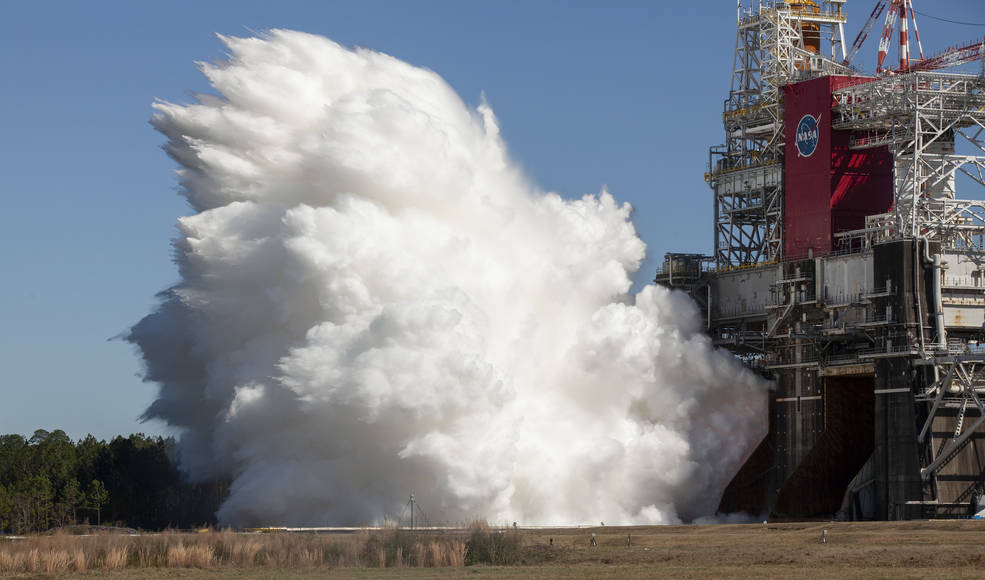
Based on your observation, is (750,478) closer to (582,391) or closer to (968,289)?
(582,391)

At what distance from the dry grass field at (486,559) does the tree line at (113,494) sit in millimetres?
36424

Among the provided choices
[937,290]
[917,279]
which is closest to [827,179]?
[917,279]

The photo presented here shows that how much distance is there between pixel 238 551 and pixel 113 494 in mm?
58852

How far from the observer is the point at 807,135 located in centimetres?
9562

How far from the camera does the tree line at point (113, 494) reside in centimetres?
11031

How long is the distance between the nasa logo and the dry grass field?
29.1m

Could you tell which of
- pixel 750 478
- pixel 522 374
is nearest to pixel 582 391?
pixel 522 374

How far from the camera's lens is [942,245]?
87.4 m

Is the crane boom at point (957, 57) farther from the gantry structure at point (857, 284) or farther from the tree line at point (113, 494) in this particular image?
the tree line at point (113, 494)

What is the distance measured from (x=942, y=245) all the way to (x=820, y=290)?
782cm

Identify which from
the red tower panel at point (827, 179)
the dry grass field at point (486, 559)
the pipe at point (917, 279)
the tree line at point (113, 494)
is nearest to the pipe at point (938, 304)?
the pipe at point (917, 279)

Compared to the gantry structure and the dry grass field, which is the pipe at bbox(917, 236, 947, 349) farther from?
the dry grass field

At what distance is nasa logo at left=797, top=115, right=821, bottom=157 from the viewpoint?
94938 millimetres

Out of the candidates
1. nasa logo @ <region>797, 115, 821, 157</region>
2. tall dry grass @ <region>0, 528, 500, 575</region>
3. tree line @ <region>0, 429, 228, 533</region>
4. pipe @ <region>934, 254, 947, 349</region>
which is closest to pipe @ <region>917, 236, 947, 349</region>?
pipe @ <region>934, 254, 947, 349</region>
